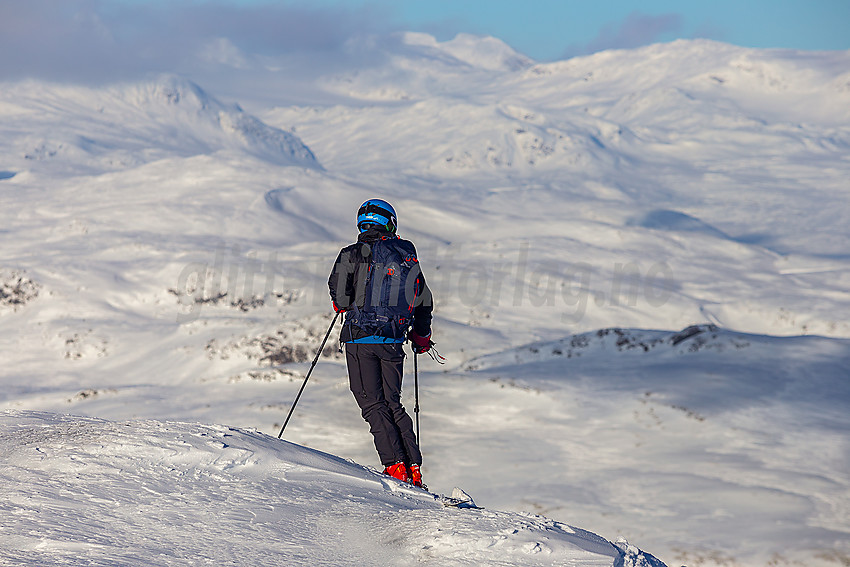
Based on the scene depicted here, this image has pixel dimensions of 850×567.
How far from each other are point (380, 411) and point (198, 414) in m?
11.2

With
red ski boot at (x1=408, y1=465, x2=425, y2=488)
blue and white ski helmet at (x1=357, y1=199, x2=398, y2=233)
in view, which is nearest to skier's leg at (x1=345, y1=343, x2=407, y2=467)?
red ski boot at (x1=408, y1=465, x2=425, y2=488)

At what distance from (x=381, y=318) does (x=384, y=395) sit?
72 cm

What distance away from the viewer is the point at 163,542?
3.89 metres

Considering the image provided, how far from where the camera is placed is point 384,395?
21.9 feet

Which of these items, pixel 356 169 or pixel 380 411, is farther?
pixel 356 169

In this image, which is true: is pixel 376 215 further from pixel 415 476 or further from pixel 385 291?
pixel 415 476

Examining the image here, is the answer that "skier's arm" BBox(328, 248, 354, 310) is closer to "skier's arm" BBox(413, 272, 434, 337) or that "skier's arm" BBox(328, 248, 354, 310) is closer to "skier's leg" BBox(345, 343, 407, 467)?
"skier's leg" BBox(345, 343, 407, 467)

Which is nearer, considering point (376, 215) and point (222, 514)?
point (222, 514)

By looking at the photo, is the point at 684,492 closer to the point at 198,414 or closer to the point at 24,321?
the point at 198,414

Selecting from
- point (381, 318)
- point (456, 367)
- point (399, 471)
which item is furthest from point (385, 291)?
point (456, 367)

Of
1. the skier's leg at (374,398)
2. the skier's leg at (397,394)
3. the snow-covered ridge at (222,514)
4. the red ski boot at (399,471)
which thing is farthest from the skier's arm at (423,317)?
the snow-covered ridge at (222,514)

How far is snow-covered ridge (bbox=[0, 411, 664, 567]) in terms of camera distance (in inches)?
151

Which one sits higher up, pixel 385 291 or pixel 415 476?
pixel 385 291

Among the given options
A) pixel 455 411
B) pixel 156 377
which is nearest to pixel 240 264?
pixel 156 377
